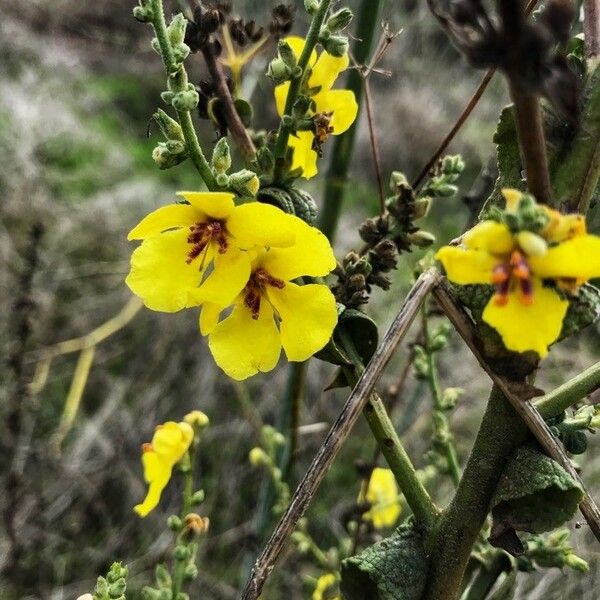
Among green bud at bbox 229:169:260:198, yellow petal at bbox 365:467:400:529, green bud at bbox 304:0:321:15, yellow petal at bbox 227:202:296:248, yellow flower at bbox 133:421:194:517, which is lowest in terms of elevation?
yellow petal at bbox 365:467:400:529

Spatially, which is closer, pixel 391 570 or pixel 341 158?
pixel 391 570

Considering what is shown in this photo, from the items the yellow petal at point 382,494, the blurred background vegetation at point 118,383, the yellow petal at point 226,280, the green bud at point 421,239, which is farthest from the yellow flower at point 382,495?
the yellow petal at point 226,280

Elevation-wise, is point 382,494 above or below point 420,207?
below

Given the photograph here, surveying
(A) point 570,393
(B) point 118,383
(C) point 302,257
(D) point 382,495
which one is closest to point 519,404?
(A) point 570,393

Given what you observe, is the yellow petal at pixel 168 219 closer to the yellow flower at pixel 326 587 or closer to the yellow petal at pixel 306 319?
the yellow petal at pixel 306 319

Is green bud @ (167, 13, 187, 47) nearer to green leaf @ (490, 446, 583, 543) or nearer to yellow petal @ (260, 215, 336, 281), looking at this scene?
yellow petal @ (260, 215, 336, 281)

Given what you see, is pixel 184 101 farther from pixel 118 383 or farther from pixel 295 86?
pixel 118 383

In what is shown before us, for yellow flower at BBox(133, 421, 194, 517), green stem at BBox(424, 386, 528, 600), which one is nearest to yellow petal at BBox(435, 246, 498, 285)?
green stem at BBox(424, 386, 528, 600)
